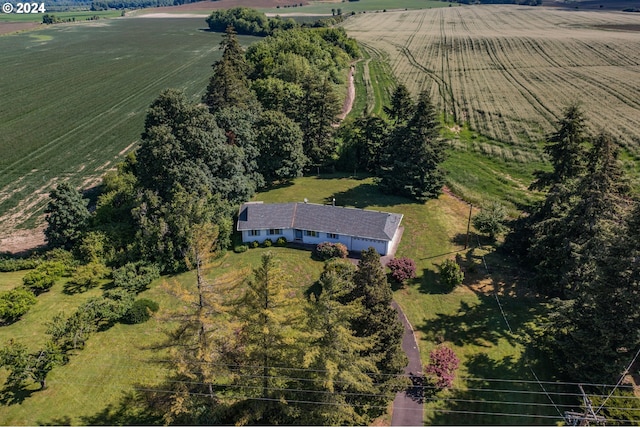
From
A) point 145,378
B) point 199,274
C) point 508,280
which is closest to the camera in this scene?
point 199,274

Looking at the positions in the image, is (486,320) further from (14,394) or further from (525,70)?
(525,70)

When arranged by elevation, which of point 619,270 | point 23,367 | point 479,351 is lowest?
point 479,351

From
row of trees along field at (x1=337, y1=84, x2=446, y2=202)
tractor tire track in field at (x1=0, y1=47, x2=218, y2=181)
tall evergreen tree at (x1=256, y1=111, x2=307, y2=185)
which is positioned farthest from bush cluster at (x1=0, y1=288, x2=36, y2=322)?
row of trees along field at (x1=337, y1=84, x2=446, y2=202)

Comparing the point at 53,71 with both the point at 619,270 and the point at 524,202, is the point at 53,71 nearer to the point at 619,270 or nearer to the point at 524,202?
the point at 524,202

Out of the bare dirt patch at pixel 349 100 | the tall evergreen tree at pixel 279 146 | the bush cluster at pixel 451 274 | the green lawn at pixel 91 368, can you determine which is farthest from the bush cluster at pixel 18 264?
the bare dirt patch at pixel 349 100

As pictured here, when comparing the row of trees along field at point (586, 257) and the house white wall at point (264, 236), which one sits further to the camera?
the house white wall at point (264, 236)

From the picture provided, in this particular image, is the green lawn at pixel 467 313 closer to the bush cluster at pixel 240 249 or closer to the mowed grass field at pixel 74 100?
the bush cluster at pixel 240 249

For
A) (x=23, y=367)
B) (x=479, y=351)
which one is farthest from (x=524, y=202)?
(x=23, y=367)
